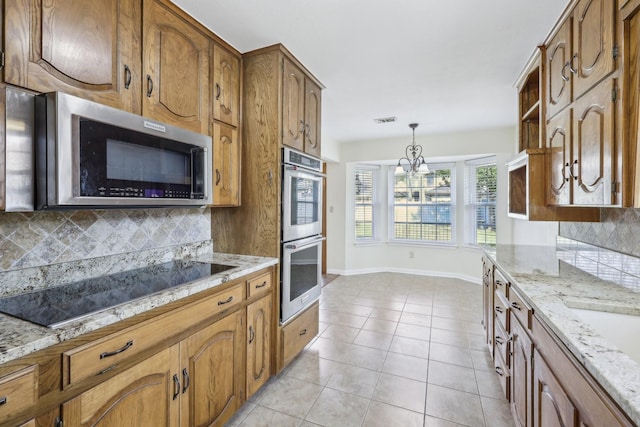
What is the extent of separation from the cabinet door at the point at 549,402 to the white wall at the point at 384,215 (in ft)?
11.7

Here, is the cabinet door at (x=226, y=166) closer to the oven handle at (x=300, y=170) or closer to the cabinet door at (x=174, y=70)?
the cabinet door at (x=174, y=70)

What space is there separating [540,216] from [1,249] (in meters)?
3.01

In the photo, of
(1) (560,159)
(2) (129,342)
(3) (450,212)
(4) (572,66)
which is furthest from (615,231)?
(3) (450,212)

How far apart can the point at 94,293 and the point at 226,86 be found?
60.1 inches

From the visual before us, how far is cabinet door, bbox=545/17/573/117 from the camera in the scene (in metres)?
1.70

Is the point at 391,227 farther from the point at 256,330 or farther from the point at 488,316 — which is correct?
the point at 256,330

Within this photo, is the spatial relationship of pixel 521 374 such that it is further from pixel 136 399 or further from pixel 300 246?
pixel 136 399

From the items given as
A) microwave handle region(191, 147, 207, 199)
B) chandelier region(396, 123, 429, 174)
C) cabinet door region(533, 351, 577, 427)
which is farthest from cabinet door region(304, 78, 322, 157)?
cabinet door region(533, 351, 577, 427)

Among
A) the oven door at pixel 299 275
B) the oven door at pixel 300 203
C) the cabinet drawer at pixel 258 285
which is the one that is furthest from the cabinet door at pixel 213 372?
the oven door at pixel 300 203

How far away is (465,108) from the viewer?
345 centimetres

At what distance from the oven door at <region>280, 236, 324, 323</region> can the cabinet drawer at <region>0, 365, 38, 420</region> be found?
1.42m

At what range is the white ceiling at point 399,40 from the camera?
1.70 meters

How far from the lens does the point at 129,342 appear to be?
3.67 ft

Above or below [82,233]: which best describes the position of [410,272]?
below
